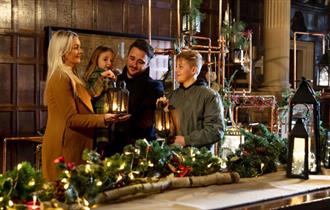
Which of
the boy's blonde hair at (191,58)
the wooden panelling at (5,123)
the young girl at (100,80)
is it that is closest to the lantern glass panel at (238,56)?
the young girl at (100,80)

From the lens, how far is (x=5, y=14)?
590 centimetres

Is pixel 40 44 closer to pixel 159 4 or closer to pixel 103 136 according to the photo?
pixel 159 4

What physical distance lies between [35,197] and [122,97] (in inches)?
27.7

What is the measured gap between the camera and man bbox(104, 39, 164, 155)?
8.73 feet

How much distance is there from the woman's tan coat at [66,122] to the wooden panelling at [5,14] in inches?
146

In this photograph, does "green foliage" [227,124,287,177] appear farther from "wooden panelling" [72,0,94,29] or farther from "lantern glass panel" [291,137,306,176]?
"wooden panelling" [72,0,94,29]

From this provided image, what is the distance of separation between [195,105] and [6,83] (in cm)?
391

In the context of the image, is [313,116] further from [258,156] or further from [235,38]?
[235,38]

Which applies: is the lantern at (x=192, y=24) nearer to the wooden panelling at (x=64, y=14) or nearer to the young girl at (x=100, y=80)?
the young girl at (x=100, y=80)

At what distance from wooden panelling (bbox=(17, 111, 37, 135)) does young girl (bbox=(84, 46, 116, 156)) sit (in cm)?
347

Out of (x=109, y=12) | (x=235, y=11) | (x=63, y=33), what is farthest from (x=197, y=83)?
(x=235, y=11)

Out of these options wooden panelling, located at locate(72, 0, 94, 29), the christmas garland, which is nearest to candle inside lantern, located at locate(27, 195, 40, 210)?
the christmas garland

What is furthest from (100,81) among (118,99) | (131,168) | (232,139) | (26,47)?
(26,47)

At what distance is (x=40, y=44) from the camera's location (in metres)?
6.20
